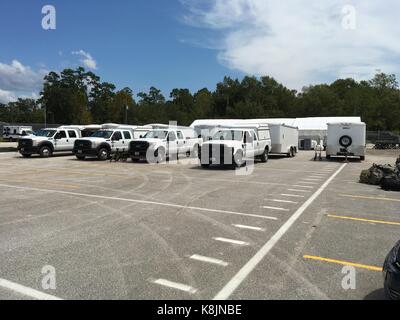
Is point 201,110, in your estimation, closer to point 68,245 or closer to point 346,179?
point 346,179

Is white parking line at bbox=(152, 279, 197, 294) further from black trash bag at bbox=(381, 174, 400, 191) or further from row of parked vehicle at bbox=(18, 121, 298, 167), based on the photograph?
row of parked vehicle at bbox=(18, 121, 298, 167)

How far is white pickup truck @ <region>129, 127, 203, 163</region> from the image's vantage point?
890 inches

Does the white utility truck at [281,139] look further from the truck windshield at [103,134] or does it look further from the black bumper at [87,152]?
the black bumper at [87,152]

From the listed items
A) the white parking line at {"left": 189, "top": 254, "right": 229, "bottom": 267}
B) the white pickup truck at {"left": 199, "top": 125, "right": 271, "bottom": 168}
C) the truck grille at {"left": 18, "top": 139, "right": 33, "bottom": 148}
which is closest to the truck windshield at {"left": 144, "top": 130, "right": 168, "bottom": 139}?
the white pickup truck at {"left": 199, "top": 125, "right": 271, "bottom": 168}

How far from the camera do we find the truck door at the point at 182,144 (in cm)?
2489

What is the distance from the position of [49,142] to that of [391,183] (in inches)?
864

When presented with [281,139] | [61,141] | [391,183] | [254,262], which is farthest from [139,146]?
[254,262]

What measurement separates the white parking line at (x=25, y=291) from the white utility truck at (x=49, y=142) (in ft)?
75.9

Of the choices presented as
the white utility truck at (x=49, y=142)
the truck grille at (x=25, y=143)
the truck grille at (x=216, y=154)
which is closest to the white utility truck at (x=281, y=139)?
the truck grille at (x=216, y=154)

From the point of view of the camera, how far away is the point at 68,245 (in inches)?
250

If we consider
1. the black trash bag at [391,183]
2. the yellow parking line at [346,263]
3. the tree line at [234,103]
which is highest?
the tree line at [234,103]

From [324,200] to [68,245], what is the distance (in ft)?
23.7
